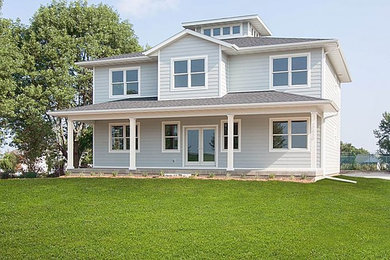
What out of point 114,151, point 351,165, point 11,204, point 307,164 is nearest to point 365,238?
point 11,204

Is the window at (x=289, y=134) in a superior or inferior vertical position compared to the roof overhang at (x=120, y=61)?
inferior

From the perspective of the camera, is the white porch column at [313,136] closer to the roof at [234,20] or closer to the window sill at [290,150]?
the window sill at [290,150]

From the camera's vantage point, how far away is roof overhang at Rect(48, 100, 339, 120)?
18422mm

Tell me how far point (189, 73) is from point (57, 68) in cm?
1122

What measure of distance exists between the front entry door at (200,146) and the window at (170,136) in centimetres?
56

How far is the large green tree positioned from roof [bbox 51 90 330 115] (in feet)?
21.7

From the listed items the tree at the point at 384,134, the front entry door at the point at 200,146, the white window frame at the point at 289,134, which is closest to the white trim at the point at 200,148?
the front entry door at the point at 200,146

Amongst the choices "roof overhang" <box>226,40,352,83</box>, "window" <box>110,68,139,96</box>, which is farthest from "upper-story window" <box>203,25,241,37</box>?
"window" <box>110,68,139,96</box>

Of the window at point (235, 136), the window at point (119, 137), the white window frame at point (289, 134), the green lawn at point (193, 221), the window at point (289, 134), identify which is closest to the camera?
the green lawn at point (193, 221)

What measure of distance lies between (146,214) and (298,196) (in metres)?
4.77

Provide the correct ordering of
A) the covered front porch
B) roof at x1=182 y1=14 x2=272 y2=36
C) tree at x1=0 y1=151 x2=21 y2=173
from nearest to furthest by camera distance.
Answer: the covered front porch, roof at x1=182 y1=14 x2=272 y2=36, tree at x1=0 y1=151 x2=21 y2=173

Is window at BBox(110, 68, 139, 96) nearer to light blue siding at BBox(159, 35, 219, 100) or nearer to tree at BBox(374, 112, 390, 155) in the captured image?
light blue siding at BBox(159, 35, 219, 100)

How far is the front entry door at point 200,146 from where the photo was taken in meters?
22.0

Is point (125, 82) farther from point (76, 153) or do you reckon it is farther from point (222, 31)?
point (76, 153)
